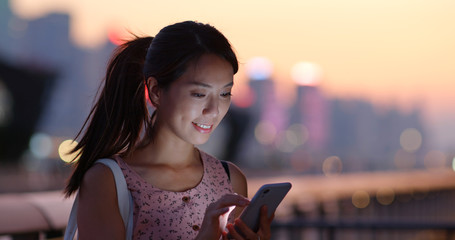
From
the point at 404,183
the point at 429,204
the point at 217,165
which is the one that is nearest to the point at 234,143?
the point at 404,183

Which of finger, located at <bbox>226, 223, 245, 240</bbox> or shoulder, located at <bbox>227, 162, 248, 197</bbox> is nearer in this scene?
finger, located at <bbox>226, 223, 245, 240</bbox>

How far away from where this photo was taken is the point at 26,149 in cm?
5059

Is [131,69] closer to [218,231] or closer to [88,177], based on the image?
[88,177]

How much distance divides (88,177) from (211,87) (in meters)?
0.60

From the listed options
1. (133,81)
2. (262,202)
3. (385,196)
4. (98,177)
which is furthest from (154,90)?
(385,196)

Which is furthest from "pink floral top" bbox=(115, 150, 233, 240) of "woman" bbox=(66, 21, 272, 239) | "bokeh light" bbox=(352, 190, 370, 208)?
"bokeh light" bbox=(352, 190, 370, 208)

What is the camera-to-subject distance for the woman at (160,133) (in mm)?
2695

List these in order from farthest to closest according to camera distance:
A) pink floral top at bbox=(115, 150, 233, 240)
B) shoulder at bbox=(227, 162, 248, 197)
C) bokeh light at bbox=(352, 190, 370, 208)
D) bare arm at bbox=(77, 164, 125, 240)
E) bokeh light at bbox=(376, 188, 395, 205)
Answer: bokeh light at bbox=(376, 188, 395, 205) → bokeh light at bbox=(352, 190, 370, 208) → shoulder at bbox=(227, 162, 248, 197) → pink floral top at bbox=(115, 150, 233, 240) → bare arm at bbox=(77, 164, 125, 240)

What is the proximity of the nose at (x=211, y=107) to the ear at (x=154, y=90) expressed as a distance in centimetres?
22

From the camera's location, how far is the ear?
9.39 feet

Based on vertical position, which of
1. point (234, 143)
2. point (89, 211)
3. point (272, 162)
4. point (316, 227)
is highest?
point (89, 211)

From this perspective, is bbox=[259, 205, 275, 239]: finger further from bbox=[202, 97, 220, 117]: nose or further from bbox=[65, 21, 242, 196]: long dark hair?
bbox=[65, 21, 242, 196]: long dark hair

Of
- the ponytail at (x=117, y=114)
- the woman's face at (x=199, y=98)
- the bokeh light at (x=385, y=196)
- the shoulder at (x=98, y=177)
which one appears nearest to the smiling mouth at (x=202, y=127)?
the woman's face at (x=199, y=98)

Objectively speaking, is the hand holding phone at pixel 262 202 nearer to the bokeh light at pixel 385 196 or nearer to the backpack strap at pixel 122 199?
the backpack strap at pixel 122 199
